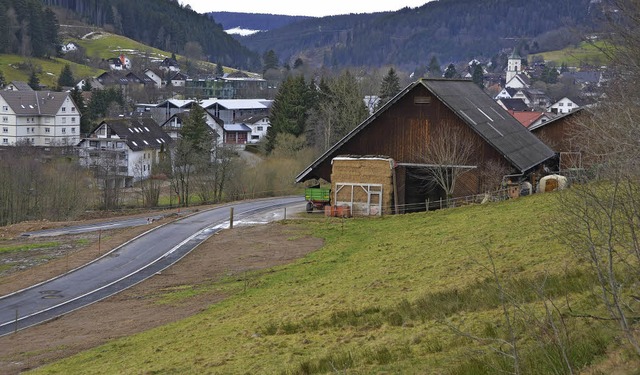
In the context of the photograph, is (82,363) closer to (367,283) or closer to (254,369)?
(254,369)

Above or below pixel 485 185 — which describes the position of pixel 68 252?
below

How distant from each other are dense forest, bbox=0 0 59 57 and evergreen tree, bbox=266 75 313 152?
10789 centimetres

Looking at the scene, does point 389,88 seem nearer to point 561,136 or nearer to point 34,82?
point 561,136

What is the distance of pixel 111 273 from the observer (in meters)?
31.4

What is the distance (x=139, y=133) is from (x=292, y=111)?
905 inches

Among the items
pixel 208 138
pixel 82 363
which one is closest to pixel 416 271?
pixel 82 363

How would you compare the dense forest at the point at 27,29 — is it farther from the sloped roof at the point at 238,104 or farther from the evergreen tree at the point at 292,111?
the evergreen tree at the point at 292,111

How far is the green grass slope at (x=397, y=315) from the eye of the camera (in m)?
12.5

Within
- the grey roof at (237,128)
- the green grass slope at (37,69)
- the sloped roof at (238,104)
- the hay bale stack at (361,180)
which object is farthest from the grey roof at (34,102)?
the hay bale stack at (361,180)

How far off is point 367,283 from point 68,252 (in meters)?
17.6

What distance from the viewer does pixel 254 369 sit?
15453mm

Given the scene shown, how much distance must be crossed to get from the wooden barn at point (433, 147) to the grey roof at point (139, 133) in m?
50.5

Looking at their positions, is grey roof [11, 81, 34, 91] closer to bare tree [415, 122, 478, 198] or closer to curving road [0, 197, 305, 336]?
curving road [0, 197, 305, 336]

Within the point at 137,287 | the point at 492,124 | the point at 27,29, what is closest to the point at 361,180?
the point at 492,124
